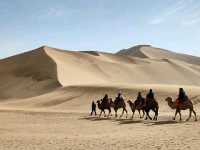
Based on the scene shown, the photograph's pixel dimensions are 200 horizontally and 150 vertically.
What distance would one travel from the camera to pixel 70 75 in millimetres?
76750

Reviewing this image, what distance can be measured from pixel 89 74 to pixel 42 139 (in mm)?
66494

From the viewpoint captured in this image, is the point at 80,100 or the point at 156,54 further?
the point at 156,54

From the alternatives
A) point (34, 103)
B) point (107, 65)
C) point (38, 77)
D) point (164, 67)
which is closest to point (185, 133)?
point (34, 103)

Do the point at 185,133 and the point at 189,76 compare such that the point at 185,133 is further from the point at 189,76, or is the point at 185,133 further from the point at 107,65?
the point at 189,76

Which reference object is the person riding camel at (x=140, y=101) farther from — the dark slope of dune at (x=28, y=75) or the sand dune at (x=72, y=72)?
the dark slope of dune at (x=28, y=75)

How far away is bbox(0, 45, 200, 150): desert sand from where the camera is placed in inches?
652

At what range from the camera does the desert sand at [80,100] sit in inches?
652

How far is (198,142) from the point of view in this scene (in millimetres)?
15094

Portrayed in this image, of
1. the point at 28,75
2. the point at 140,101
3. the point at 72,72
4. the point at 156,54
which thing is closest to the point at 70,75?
the point at 72,72

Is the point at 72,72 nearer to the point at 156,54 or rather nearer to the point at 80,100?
the point at 80,100

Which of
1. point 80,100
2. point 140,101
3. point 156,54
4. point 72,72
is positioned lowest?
point 140,101

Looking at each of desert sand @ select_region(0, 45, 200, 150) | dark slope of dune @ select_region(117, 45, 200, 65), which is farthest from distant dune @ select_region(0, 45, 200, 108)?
dark slope of dune @ select_region(117, 45, 200, 65)

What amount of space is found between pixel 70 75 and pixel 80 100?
25.7 meters

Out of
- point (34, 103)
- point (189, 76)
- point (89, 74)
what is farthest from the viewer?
point (189, 76)
